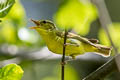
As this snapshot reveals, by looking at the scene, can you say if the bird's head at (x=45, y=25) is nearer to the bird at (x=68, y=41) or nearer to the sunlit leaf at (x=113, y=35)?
the bird at (x=68, y=41)

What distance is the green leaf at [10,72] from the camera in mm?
1377

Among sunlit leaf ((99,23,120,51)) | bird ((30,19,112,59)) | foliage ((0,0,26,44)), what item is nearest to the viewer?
bird ((30,19,112,59))

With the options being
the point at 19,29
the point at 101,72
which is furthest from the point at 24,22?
the point at 101,72

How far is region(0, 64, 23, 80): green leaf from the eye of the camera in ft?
4.52

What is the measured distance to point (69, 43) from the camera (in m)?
1.92

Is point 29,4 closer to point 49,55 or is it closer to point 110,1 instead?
point 110,1

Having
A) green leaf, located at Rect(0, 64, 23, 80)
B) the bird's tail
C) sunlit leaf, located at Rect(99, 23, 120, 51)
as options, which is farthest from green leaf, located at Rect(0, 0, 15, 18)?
sunlit leaf, located at Rect(99, 23, 120, 51)

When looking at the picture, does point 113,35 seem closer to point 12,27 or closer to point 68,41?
point 68,41

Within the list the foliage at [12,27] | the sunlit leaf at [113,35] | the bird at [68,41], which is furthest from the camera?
the foliage at [12,27]

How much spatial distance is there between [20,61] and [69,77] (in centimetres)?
40

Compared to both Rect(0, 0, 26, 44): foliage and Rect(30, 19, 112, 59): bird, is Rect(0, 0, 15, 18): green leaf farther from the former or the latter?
Rect(0, 0, 26, 44): foliage

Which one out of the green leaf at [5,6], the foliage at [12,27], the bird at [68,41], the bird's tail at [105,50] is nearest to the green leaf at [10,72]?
the green leaf at [5,6]

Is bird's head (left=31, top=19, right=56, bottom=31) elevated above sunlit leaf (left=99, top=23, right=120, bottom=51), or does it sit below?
above

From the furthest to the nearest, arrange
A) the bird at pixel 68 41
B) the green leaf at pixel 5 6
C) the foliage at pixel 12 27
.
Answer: the foliage at pixel 12 27
the bird at pixel 68 41
the green leaf at pixel 5 6
